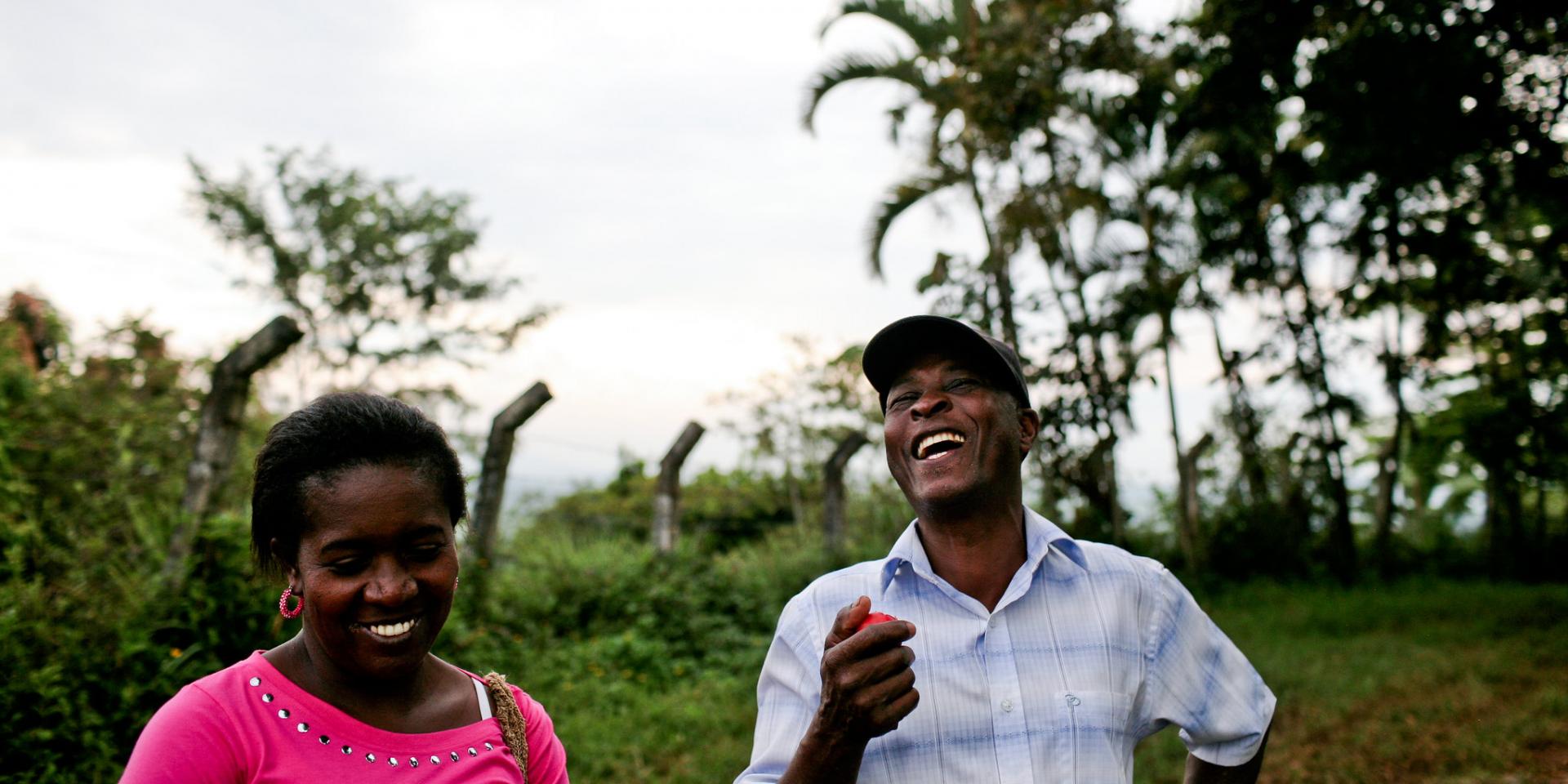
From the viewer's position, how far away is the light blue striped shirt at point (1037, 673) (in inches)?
83.9

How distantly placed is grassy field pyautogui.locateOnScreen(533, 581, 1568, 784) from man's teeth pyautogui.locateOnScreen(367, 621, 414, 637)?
13.4 ft

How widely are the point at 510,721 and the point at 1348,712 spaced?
697cm

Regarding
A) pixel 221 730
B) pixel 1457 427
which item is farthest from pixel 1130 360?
pixel 221 730

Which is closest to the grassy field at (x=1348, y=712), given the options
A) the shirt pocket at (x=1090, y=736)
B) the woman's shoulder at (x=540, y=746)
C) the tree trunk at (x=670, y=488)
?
the tree trunk at (x=670, y=488)

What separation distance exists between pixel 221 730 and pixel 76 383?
5.75 meters

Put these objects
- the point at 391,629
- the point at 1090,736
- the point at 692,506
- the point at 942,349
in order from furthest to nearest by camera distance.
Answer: the point at 692,506, the point at 942,349, the point at 1090,736, the point at 391,629

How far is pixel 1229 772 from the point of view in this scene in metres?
2.41

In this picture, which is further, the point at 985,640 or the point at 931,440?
the point at 931,440

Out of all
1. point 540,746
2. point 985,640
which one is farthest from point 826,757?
point 540,746

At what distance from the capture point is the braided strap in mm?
2115

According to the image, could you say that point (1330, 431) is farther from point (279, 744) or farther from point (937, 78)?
point (279, 744)

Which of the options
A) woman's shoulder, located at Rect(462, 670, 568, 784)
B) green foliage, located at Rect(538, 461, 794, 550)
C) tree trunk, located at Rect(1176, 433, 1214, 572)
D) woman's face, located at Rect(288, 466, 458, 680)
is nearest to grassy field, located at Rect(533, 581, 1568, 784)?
tree trunk, located at Rect(1176, 433, 1214, 572)

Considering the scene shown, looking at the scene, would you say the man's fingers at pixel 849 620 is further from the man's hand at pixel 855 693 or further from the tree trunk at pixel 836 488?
the tree trunk at pixel 836 488

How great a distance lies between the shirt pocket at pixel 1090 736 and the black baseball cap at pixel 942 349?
70cm
